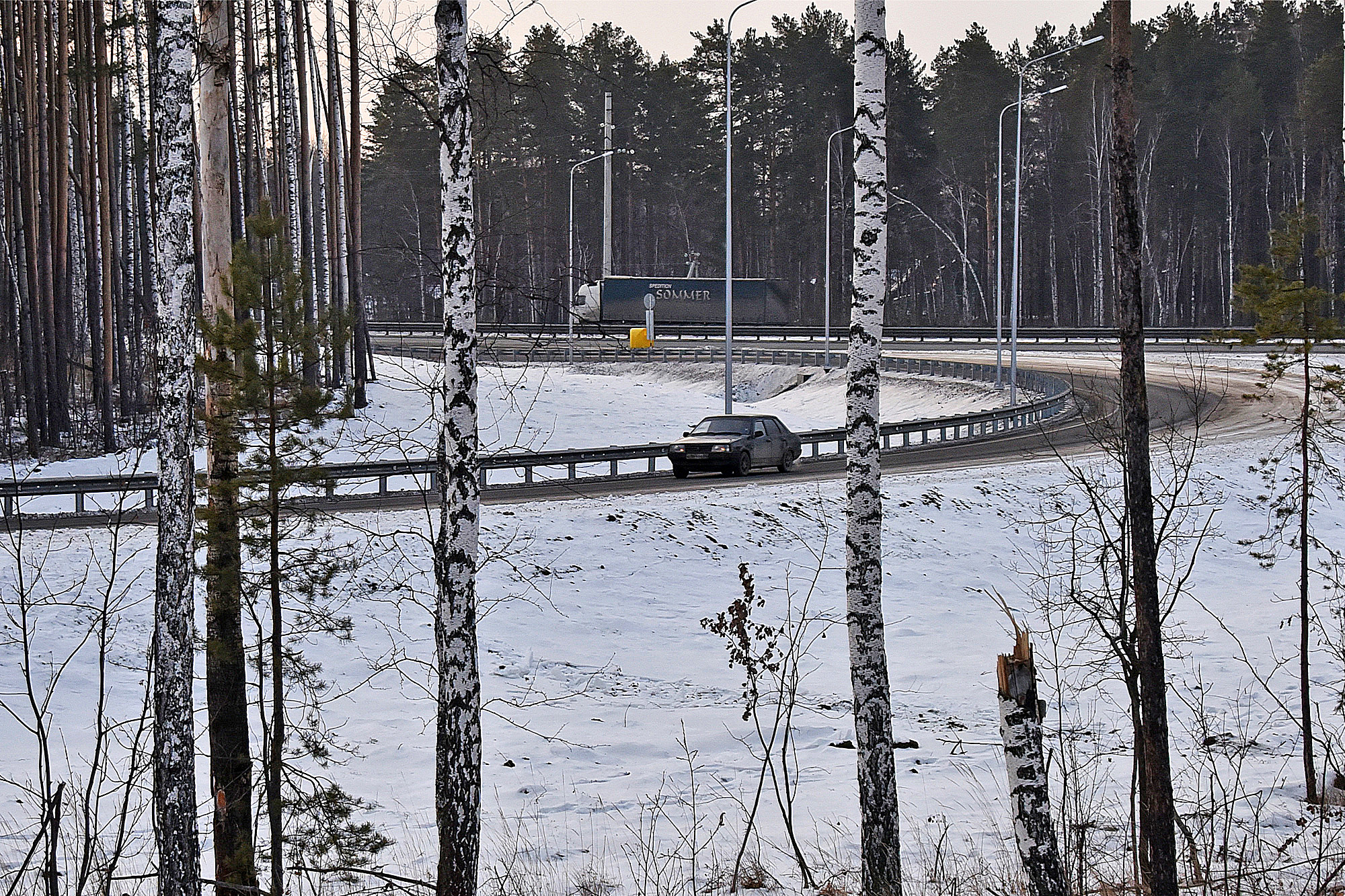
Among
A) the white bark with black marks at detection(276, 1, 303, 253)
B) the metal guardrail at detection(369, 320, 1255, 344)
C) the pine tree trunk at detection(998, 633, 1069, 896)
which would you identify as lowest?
the pine tree trunk at detection(998, 633, 1069, 896)

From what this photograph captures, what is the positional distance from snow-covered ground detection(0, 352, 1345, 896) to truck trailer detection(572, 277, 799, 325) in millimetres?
38090

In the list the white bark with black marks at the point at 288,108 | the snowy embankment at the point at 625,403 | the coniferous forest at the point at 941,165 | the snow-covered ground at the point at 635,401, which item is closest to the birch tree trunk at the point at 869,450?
the snowy embankment at the point at 625,403

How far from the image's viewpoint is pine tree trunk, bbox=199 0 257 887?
9.26m

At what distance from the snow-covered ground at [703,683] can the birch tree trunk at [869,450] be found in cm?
57

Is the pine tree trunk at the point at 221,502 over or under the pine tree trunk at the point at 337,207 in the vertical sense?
under

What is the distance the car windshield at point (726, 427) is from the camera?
25.8 m

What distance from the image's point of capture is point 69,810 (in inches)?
445

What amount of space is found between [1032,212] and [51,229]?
5985 centimetres

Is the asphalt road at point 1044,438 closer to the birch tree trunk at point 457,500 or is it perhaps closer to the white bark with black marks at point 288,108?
the birch tree trunk at point 457,500

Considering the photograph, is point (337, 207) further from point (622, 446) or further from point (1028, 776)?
point (1028, 776)

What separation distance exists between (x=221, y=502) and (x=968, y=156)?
66.6 m

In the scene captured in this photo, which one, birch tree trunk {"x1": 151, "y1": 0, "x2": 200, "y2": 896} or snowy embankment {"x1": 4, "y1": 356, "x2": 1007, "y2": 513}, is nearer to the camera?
birch tree trunk {"x1": 151, "y1": 0, "x2": 200, "y2": 896}

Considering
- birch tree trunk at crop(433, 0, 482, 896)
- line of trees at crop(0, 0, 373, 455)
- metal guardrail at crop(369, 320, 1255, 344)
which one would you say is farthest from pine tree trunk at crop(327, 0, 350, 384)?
birch tree trunk at crop(433, 0, 482, 896)

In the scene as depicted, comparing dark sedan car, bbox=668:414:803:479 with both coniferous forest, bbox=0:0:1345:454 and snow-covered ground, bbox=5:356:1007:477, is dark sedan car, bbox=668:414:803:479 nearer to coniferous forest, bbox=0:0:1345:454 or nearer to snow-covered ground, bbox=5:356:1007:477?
snow-covered ground, bbox=5:356:1007:477
